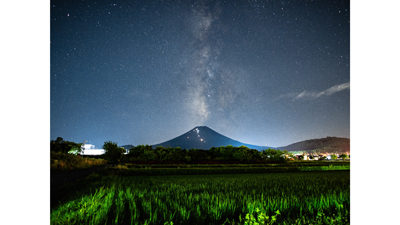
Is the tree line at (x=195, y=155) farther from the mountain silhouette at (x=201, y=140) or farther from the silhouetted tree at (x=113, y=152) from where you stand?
the mountain silhouette at (x=201, y=140)

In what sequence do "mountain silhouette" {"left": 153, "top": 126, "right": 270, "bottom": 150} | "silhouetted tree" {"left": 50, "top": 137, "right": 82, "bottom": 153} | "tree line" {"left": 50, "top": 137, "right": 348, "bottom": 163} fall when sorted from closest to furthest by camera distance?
"silhouetted tree" {"left": 50, "top": 137, "right": 82, "bottom": 153} → "tree line" {"left": 50, "top": 137, "right": 348, "bottom": 163} → "mountain silhouette" {"left": 153, "top": 126, "right": 270, "bottom": 150}

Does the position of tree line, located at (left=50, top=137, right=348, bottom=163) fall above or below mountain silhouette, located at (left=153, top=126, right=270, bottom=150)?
above

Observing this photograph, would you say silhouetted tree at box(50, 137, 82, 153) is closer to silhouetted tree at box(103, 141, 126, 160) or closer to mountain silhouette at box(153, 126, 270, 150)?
silhouetted tree at box(103, 141, 126, 160)

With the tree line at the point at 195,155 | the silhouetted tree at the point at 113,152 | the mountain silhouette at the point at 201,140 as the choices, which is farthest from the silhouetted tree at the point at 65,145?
the mountain silhouette at the point at 201,140

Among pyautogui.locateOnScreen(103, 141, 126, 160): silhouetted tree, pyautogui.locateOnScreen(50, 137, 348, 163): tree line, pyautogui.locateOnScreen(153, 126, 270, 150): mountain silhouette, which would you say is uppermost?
pyautogui.locateOnScreen(50, 137, 348, 163): tree line

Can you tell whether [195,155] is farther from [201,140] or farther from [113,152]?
[201,140]

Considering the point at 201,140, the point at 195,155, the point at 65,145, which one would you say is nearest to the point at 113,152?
the point at 65,145

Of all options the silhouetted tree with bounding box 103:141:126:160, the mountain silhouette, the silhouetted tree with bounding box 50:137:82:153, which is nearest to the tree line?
the silhouetted tree with bounding box 50:137:82:153

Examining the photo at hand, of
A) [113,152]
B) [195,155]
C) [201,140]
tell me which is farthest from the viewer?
[201,140]
